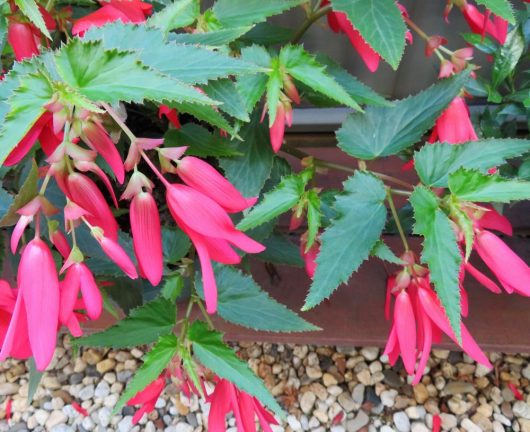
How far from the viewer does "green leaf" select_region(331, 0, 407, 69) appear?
20.4 inches

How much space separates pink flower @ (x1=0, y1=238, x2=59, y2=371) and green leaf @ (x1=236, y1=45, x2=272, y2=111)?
238 mm

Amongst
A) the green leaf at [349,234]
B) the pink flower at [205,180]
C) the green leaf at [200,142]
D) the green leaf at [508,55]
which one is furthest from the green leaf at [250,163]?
the green leaf at [508,55]

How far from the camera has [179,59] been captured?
37 cm

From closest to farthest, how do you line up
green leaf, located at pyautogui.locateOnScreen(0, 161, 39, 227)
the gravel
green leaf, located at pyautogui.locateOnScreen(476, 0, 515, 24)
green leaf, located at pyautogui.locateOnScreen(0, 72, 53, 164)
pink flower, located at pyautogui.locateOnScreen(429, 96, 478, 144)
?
green leaf, located at pyautogui.locateOnScreen(0, 72, 53, 164), green leaf, located at pyautogui.locateOnScreen(0, 161, 39, 227), green leaf, located at pyautogui.locateOnScreen(476, 0, 515, 24), pink flower, located at pyautogui.locateOnScreen(429, 96, 478, 144), the gravel

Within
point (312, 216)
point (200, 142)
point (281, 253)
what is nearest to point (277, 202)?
point (312, 216)

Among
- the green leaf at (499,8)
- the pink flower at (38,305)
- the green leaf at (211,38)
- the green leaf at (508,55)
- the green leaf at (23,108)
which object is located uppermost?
the green leaf at (23,108)

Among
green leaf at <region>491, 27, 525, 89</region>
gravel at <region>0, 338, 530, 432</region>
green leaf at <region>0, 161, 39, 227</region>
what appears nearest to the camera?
green leaf at <region>0, 161, 39, 227</region>

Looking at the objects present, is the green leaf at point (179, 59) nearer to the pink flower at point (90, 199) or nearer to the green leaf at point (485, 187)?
the pink flower at point (90, 199)

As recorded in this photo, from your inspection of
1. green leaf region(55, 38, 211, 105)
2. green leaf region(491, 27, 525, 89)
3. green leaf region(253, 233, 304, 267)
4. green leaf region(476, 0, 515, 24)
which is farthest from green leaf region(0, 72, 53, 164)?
green leaf region(491, 27, 525, 89)

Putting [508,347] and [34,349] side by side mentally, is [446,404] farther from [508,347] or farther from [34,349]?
[34,349]

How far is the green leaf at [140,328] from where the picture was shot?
571mm

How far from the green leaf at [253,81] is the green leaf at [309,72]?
0.07ft

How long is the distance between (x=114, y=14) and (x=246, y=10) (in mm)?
161

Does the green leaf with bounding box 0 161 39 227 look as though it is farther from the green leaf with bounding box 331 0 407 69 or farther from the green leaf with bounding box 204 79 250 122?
the green leaf with bounding box 331 0 407 69
